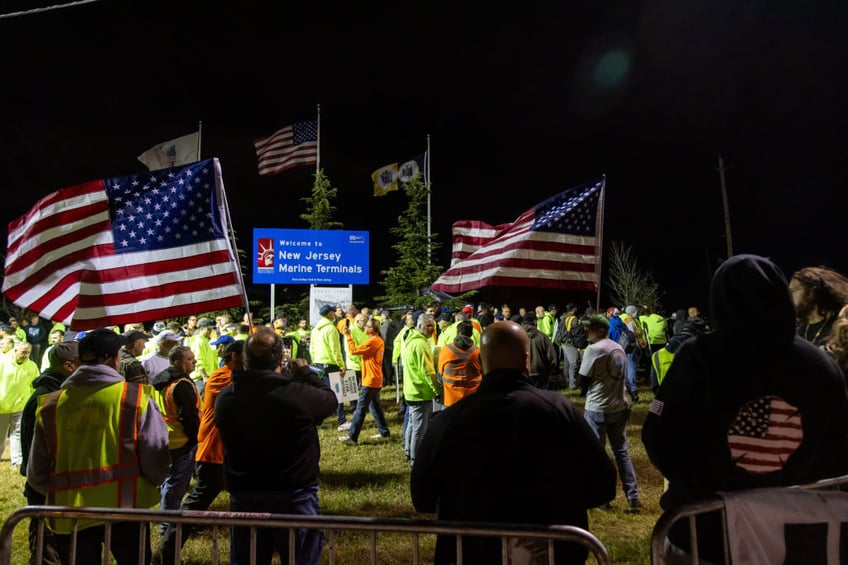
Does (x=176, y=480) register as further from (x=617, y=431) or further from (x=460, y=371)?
(x=617, y=431)

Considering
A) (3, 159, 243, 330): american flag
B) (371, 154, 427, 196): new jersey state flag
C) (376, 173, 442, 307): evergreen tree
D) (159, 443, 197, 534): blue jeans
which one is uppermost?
(371, 154, 427, 196): new jersey state flag

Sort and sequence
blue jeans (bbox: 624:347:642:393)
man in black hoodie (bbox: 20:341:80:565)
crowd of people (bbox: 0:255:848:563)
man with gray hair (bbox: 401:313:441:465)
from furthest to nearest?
blue jeans (bbox: 624:347:642:393) → man with gray hair (bbox: 401:313:441:465) → man in black hoodie (bbox: 20:341:80:565) → crowd of people (bbox: 0:255:848:563)

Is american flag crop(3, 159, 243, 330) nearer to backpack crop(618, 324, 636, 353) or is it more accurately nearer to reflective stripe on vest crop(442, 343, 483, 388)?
reflective stripe on vest crop(442, 343, 483, 388)

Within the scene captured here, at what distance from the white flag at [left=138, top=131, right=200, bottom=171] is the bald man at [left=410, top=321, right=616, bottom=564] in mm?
19506

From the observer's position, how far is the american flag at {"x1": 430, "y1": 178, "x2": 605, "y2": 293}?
6172 millimetres

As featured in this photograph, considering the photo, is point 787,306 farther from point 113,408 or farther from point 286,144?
point 286,144

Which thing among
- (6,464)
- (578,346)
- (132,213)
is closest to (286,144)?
(578,346)

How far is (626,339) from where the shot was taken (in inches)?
521

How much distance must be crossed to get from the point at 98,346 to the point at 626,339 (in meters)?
11.9

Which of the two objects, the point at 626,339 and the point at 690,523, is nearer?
the point at 690,523

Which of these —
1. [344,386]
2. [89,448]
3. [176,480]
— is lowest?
[176,480]

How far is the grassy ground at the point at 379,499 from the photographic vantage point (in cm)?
518

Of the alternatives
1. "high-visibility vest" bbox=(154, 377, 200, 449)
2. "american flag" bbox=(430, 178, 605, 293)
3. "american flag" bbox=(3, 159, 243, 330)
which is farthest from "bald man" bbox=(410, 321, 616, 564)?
"american flag" bbox=(430, 178, 605, 293)

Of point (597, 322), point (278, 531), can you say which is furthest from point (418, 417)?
point (278, 531)
